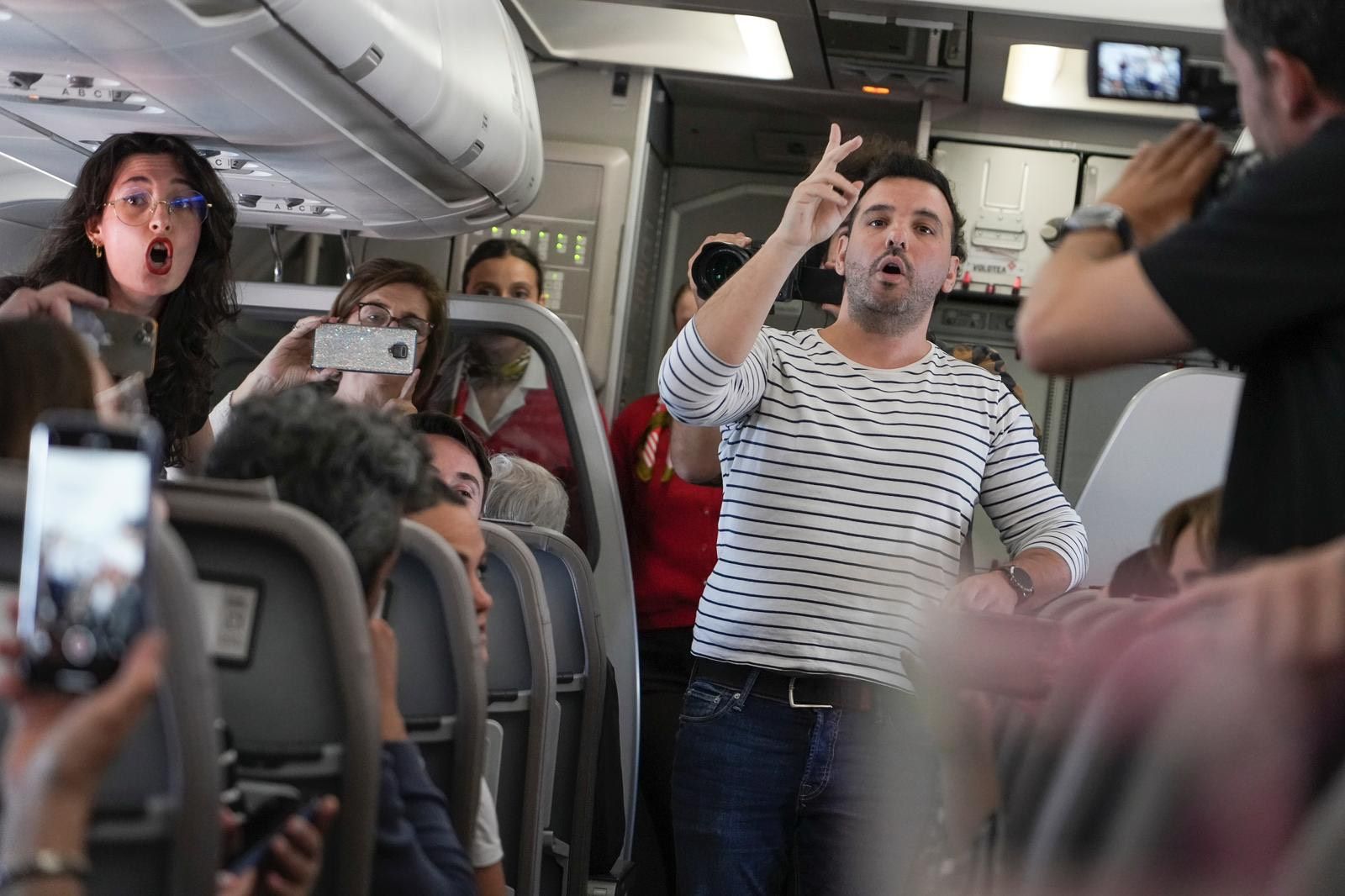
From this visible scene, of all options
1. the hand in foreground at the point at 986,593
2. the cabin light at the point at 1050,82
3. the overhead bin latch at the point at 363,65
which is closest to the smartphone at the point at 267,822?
the hand in foreground at the point at 986,593

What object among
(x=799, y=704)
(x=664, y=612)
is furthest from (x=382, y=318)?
(x=799, y=704)

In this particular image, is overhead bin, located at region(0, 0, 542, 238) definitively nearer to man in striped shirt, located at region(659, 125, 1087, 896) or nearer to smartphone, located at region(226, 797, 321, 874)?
man in striped shirt, located at region(659, 125, 1087, 896)

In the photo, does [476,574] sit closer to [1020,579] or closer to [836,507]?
[836,507]

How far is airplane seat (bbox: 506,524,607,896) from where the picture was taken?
344 cm

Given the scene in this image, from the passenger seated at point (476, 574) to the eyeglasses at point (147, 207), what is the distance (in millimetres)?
1136

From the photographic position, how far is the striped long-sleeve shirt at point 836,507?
2906 mm

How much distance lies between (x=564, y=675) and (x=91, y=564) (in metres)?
2.31

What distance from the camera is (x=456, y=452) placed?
127 inches

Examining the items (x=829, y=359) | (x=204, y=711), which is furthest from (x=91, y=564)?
(x=829, y=359)

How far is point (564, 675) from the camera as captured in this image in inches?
137

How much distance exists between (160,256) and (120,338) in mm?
1282

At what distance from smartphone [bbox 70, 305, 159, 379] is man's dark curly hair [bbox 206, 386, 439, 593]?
19 cm

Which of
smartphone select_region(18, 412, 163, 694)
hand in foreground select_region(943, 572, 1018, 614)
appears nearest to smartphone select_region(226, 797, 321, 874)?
smartphone select_region(18, 412, 163, 694)

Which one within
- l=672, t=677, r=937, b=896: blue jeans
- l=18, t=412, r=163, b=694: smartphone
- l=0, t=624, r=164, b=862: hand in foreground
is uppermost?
l=18, t=412, r=163, b=694: smartphone
